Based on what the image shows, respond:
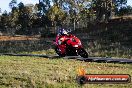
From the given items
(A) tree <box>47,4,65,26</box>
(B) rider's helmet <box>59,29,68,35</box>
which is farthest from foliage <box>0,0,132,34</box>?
(B) rider's helmet <box>59,29,68,35</box>

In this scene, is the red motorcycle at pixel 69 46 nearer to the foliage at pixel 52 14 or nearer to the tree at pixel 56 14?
the foliage at pixel 52 14

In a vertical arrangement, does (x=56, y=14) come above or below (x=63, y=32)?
below

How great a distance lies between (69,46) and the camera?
11805 millimetres

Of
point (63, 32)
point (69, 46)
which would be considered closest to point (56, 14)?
point (63, 32)

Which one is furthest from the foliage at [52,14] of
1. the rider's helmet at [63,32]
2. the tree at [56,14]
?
the rider's helmet at [63,32]

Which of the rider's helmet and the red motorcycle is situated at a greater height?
the rider's helmet

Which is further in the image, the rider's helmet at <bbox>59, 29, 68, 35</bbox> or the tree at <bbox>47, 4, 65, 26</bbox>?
the tree at <bbox>47, 4, 65, 26</bbox>

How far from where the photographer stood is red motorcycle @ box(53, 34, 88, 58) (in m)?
11.6

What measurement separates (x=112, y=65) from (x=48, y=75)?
7.25 m

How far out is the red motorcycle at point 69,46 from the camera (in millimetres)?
11552

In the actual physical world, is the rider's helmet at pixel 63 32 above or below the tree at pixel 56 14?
above

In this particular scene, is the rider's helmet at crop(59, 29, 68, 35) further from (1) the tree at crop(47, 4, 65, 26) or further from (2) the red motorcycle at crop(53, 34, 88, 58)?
(1) the tree at crop(47, 4, 65, 26)

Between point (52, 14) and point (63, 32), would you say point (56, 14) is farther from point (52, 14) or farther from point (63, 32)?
point (63, 32)

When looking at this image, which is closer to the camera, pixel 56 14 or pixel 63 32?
pixel 63 32
